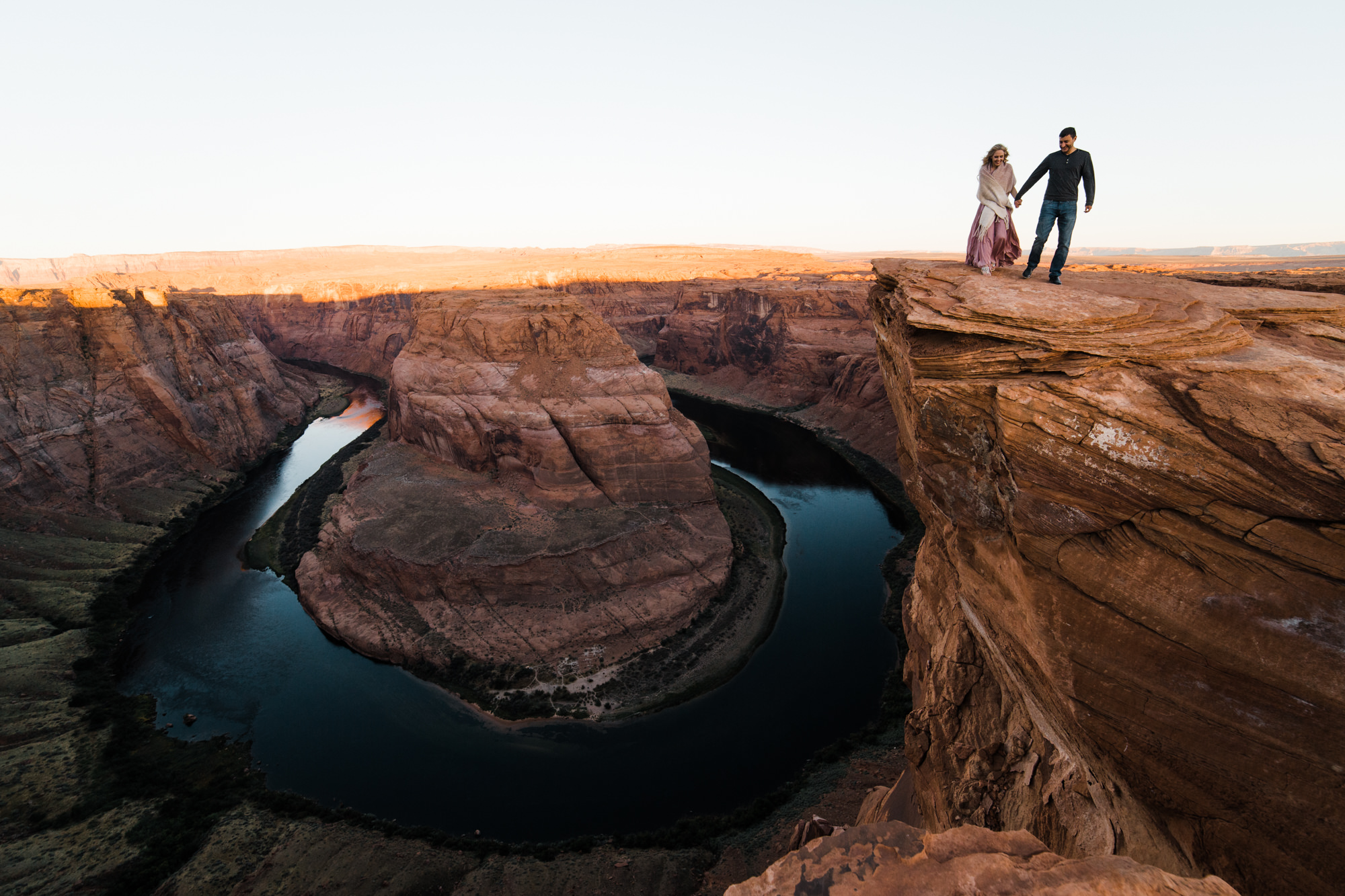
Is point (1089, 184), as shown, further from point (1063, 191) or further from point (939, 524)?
point (939, 524)

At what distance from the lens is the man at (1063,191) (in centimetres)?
1066

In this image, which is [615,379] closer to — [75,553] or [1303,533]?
[1303,533]

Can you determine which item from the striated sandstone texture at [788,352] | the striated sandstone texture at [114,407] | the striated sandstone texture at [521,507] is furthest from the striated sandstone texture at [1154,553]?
the striated sandstone texture at [114,407]

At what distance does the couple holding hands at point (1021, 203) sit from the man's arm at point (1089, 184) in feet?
0.04

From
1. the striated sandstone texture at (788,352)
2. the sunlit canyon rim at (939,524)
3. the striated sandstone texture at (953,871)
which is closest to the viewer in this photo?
the striated sandstone texture at (953,871)

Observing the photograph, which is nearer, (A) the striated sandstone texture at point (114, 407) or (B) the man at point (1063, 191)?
(B) the man at point (1063, 191)

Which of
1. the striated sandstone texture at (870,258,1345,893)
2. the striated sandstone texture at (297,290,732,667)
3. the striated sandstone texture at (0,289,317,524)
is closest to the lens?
the striated sandstone texture at (870,258,1345,893)

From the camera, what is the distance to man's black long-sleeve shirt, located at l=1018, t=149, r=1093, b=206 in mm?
10695

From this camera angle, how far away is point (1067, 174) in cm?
1078

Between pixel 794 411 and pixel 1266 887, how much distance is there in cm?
5963

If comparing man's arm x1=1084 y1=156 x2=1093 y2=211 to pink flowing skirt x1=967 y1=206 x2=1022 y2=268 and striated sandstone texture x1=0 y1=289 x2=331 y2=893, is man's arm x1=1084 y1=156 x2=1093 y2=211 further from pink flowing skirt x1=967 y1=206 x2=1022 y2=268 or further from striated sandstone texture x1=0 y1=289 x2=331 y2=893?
striated sandstone texture x1=0 y1=289 x2=331 y2=893

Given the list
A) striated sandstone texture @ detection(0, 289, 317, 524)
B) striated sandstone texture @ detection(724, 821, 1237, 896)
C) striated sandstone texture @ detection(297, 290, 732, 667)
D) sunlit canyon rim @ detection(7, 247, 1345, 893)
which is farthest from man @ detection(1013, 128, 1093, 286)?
striated sandstone texture @ detection(0, 289, 317, 524)

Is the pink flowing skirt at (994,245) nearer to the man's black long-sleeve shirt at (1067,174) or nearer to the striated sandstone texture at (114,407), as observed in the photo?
the man's black long-sleeve shirt at (1067,174)

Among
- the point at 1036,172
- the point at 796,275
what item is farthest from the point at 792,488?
the point at 796,275
